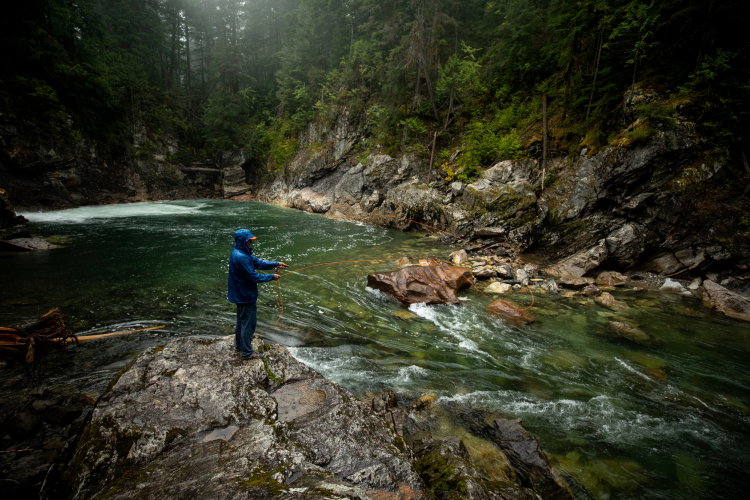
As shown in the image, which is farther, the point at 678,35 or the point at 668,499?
the point at 678,35

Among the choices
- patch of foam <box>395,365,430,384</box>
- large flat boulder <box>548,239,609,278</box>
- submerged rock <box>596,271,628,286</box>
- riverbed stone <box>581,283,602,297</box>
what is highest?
large flat boulder <box>548,239,609,278</box>

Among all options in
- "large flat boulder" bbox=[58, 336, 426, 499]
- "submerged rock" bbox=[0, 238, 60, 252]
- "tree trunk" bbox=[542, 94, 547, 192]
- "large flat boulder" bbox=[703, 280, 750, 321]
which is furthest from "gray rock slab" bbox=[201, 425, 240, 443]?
"submerged rock" bbox=[0, 238, 60, 252]

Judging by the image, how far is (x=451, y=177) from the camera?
16328 millimetres

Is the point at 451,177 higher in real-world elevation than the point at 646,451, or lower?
higher

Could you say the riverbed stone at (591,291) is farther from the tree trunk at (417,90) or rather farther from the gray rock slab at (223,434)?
the tree trunk at (417,90)

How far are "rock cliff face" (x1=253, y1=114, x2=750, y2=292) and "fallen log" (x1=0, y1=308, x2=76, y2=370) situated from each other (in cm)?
1275

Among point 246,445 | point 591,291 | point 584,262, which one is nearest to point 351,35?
point 584,262

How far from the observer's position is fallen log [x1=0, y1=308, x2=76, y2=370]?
4625mm

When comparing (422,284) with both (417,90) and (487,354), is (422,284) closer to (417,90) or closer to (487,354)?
(487,354)

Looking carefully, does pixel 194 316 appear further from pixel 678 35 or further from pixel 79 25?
pixel 79 25

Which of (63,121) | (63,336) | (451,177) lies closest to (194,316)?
(63,336)

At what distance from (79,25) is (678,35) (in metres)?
36.1

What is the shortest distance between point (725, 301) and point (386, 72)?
71.4ft

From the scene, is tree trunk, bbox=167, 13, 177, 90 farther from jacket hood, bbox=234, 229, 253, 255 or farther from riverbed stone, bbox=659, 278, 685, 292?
riverbed stone, bbox=659, 278, 685, 292
